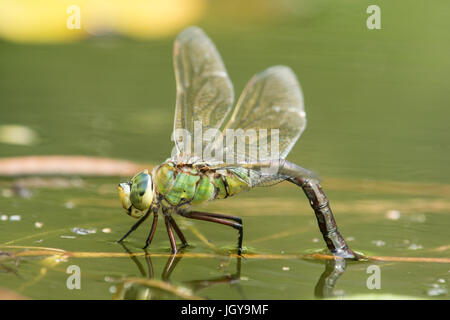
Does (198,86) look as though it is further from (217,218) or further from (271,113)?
(217,218)

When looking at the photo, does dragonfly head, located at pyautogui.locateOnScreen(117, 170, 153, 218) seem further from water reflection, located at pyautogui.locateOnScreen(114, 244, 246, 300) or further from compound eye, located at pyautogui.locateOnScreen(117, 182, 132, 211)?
water reflection, located at pyautogui.locateOnScreen(114, 244, 246, 300)

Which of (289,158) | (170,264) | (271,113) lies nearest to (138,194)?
(170,264)

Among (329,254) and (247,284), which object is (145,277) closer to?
(247,284)

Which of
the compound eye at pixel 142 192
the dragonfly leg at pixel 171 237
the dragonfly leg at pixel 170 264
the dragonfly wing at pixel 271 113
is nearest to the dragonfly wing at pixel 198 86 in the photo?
the dragonfly wing at pixel 271 113

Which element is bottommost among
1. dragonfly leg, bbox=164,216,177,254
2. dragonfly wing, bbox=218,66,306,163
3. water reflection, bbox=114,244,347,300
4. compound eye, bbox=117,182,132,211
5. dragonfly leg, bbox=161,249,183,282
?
water reflection, bbox=114,244,347,300

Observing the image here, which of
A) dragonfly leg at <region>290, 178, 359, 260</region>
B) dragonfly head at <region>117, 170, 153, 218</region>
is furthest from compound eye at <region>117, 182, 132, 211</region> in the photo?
dragonfly leg at <region>290, 178, 359, 260</region>

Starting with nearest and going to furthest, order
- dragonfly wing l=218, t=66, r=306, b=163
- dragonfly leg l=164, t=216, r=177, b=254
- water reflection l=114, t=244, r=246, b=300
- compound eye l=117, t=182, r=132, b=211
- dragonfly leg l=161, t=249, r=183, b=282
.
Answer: water reflection l=114, t=244, r=246, b=300, dragonfly leg l=161, t=249, r=183, b=282, dragonfly leg l=164, t=216, r=177, b=254, compound eye l=117, t=182, r=132, b=211, dragonfly wing l=218, t=66, r=306, b=163
